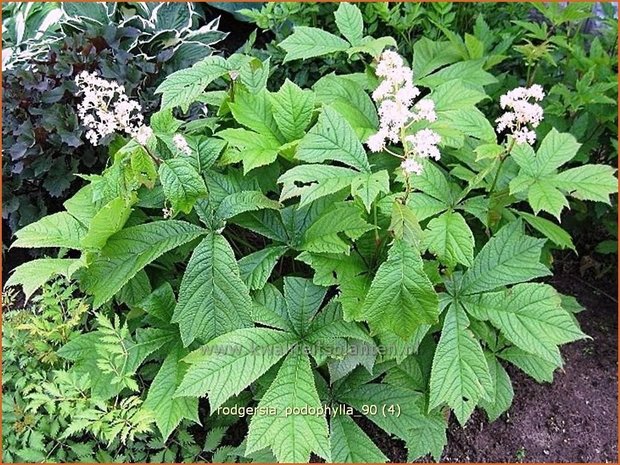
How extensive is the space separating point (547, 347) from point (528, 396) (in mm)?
593

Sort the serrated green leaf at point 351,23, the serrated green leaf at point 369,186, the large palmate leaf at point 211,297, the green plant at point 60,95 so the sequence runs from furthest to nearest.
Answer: the green plant at point 60,95, the serrated green leaf at point 351,23, the large palmate leaf at point 211,297, the serrated green leaf at point 369,186

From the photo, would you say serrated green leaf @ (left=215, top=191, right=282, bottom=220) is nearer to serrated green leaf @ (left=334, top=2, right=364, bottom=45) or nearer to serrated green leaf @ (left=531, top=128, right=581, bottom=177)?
serrated green leaf @ (left=334, top=2, right=364, bottom=45)

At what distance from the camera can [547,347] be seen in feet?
5.78

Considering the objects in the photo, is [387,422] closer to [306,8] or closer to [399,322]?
[399,322]

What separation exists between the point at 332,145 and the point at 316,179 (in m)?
0.13

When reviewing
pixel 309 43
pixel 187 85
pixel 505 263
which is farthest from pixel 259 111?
pixel 505 263

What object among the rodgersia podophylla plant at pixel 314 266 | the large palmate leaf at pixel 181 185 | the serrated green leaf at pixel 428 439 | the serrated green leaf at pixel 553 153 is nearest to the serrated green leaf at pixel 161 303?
the rodgersia podophylla plant at pixel 314 266

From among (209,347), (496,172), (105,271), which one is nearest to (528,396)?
(496,172)

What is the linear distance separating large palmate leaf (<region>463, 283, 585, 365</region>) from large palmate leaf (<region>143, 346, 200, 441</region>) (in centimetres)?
80

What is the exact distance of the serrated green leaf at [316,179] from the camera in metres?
Answer: 1.59

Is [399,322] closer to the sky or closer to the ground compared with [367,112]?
closer to the ground

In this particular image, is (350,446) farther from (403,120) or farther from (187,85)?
(187,85)

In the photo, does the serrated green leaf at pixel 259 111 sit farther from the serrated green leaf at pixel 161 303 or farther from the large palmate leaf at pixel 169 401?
the large palmate leaf at pixel 169 401

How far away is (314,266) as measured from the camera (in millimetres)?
1754
